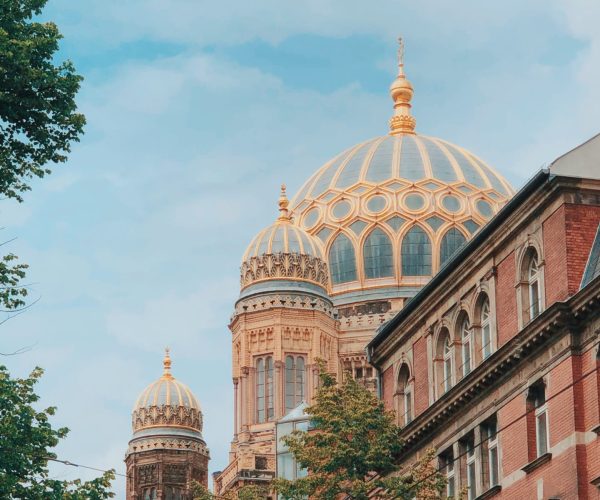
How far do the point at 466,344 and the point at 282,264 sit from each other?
5148 centimetres

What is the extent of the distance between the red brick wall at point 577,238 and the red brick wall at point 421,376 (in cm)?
1016

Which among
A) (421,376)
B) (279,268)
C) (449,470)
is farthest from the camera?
(279,268)

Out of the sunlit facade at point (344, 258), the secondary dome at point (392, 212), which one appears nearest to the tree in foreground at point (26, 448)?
the sunlit facade at point (344, 258)

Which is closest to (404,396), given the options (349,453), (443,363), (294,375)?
(443,363)

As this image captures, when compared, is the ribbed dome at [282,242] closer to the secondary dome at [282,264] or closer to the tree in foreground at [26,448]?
the secondary dome at [282,264]

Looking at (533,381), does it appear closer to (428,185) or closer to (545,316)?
(545,316)

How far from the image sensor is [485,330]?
51.7 meters

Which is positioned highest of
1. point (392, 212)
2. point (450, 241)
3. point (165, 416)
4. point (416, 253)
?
point (392, 212)

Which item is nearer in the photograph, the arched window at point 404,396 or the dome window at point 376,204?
the arched window at point 404,396

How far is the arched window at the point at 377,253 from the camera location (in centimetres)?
11812

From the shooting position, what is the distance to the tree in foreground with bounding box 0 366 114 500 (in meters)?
39.8

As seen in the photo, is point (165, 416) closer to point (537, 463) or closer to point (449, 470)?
point (449, 470)

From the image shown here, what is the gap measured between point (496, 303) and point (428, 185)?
230ft

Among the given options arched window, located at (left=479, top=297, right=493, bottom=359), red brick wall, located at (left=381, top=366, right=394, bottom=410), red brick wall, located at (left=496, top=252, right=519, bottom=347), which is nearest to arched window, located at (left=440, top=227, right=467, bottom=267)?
red brick wall, located at (left=381, top=366, right=394, bottom=410)
